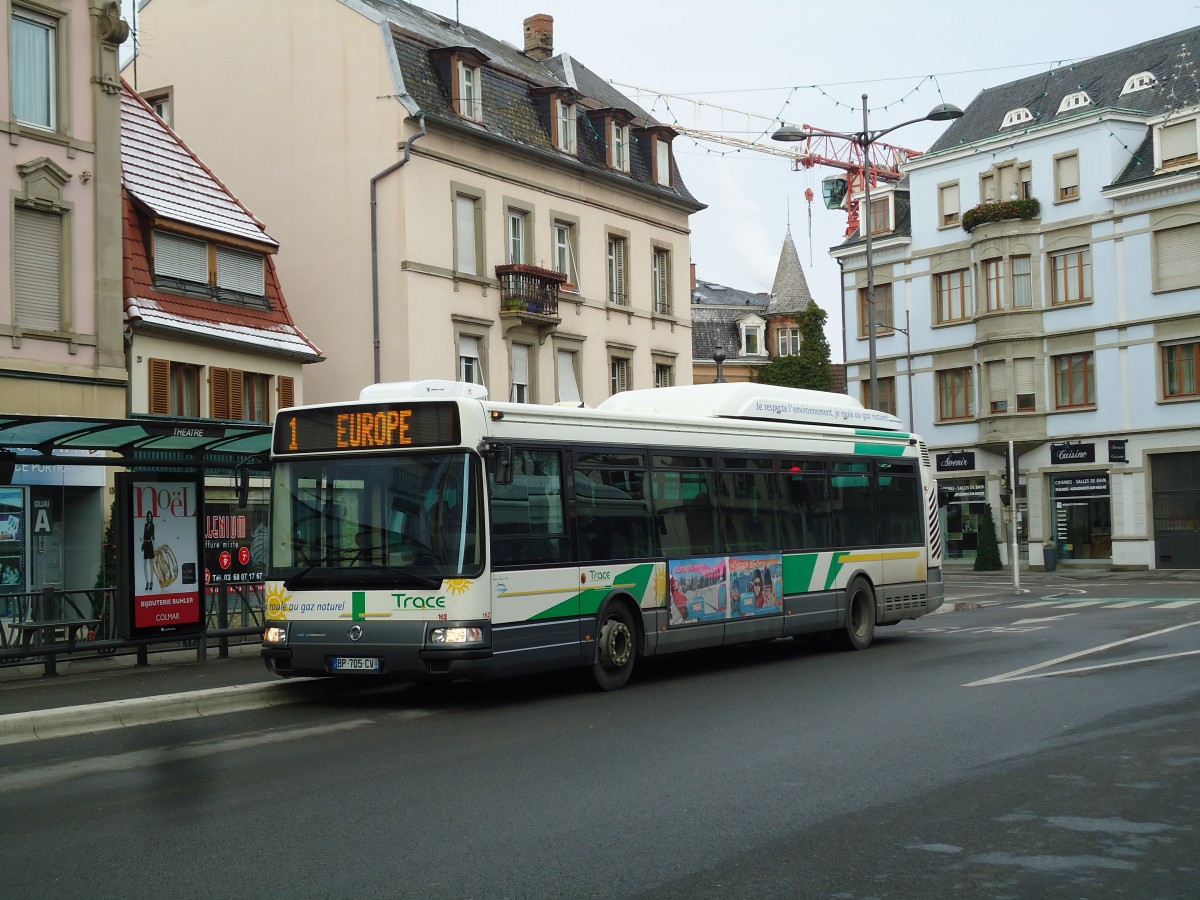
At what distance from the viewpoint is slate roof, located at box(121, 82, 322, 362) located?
26312mm

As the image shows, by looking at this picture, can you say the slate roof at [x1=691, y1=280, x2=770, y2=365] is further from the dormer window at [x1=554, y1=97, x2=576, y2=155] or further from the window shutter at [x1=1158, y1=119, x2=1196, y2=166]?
the dormer window at [x1=554, y1=97, x2=576, y2=155]

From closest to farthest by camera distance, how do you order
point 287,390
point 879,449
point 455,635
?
point 455,635 → point 879,449 → point 287,390

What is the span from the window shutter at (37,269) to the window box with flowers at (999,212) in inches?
1457

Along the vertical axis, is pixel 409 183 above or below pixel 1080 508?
above

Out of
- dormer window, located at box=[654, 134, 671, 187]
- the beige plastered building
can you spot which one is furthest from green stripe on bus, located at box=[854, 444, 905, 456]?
dormer window, located at box=[654, 134, 671, 187]

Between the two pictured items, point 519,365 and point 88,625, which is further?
point 519,365

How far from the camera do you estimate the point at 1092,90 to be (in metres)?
53.4

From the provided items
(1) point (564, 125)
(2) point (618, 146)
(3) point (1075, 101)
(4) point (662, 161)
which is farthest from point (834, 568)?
(3) point (1075, 101)

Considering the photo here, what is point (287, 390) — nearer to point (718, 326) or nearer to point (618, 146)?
point (618, 146)

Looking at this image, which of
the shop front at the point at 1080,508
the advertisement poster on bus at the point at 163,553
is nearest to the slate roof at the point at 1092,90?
the shop front at the point at 1080,508

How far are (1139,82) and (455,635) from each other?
46.3m

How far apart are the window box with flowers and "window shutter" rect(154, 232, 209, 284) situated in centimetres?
3265

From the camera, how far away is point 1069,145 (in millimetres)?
51000

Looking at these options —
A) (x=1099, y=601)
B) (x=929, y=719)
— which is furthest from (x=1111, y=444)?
(x=929, y=719)
